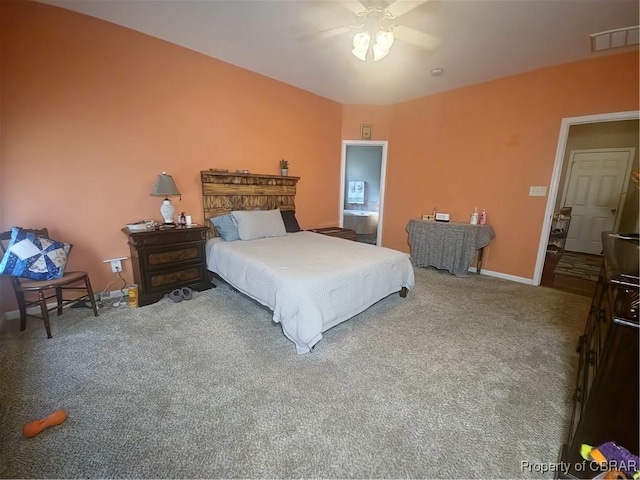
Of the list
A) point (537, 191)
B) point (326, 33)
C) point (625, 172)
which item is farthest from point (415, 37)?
point (625, 172)

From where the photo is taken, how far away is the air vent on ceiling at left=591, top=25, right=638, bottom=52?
91.1 inches

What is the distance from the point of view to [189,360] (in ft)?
6.04

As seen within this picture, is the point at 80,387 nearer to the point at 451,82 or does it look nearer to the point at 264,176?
the point at 264,176

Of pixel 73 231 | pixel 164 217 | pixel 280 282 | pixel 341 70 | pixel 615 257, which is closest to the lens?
pixel 615 257

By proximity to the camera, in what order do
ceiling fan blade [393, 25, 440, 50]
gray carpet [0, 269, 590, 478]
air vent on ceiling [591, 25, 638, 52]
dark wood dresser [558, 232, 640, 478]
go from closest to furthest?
dark wood dresser [558, 232, 640, 478] → gray carpet [0, 269, 590, 478] → air vent on ceiling [591, 25, 638, 52] → ceiling fan blade [393, 25, 440, 50]

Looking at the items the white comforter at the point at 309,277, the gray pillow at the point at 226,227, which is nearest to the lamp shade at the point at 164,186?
the gray pillow at the point at 226,227

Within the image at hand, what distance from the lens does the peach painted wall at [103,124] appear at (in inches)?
86.7

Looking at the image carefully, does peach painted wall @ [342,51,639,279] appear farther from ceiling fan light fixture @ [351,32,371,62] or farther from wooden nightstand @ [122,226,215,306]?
wooden nightstand @ [122,226,215,306]

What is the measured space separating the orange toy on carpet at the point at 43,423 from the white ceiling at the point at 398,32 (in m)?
2.94

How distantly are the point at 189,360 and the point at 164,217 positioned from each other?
1.67m

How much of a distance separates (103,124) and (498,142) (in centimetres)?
460

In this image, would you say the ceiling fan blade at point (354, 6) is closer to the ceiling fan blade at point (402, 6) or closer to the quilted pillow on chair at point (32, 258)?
the ceiling fan blade at point (402, 6)

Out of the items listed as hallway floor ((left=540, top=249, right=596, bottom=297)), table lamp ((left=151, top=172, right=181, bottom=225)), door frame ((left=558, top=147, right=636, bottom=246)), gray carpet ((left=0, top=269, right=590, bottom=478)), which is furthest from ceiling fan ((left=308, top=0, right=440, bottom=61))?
door frame ((left=558, top=147, right=636, bottom=246))

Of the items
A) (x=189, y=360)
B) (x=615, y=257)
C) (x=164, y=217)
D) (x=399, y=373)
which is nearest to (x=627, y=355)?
(x=615, y=257)
